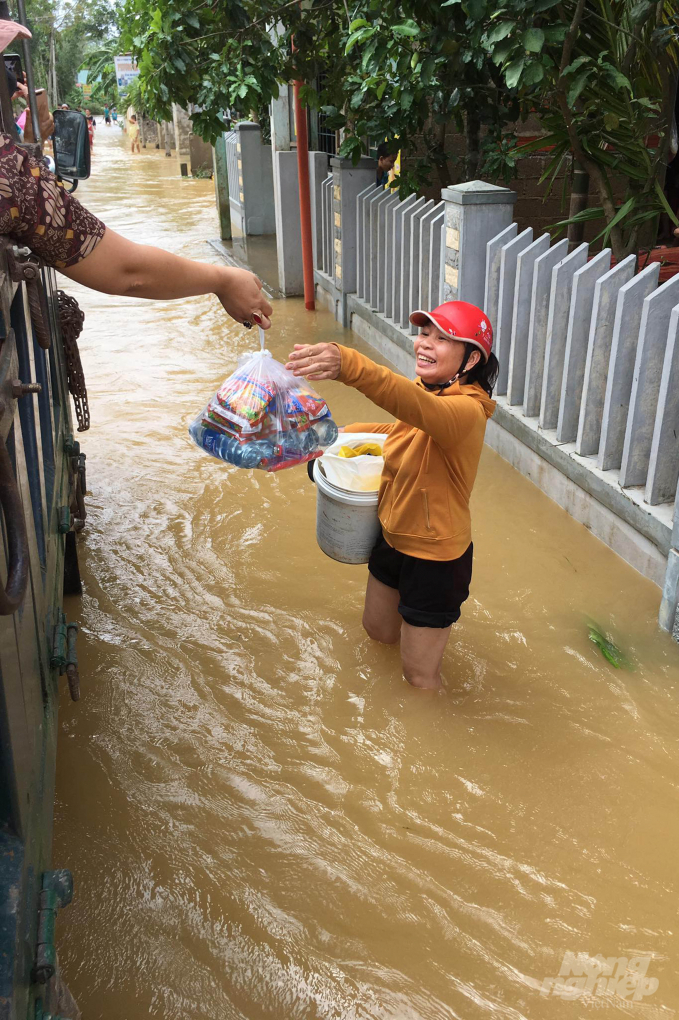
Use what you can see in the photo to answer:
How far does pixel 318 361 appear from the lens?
2303 mm

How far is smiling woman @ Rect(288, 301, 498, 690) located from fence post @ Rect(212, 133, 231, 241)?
11.9 meters

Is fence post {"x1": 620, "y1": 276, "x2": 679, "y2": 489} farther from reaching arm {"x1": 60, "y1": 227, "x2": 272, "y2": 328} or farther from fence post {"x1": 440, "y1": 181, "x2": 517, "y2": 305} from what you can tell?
reaching arm {"x1": 60, "y1": 227, "x2": 272, "y2": 328}

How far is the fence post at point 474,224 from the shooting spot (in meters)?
5.59

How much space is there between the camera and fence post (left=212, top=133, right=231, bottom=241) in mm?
14062

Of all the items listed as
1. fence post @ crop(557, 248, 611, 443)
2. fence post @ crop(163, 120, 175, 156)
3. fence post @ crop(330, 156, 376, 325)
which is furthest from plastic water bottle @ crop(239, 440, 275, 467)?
fence post @ crop(163, 120, 175, 156)

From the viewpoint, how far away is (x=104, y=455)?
5793mm

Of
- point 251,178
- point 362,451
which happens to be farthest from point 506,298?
point 251,178

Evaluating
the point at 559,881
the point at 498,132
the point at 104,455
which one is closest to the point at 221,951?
the point at 559,881

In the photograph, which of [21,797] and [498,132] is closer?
[21,797]

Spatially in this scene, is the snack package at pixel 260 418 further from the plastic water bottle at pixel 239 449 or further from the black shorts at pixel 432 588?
the black shorts at pixel 432 588

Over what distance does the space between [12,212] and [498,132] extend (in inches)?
254

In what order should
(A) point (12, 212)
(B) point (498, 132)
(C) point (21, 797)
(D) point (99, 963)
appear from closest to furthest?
(C) point (21, 797) < (A) point (12, 212) < (D) point (99, 963) < (B) point (498, 132)

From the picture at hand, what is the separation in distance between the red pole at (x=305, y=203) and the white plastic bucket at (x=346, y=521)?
6.75 m

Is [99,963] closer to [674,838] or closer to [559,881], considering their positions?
[559,881]
